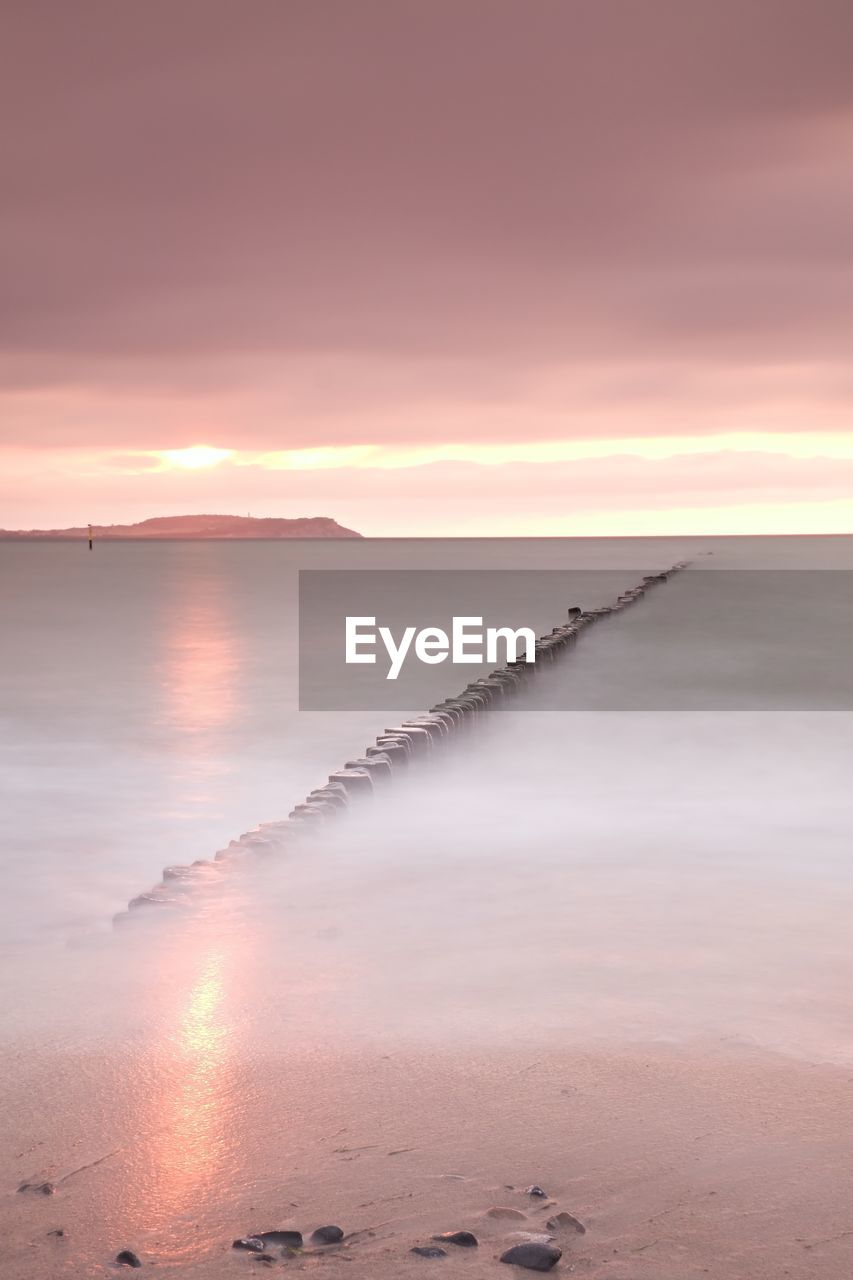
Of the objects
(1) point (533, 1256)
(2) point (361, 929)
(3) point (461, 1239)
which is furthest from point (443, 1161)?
(2) point (361, 929)

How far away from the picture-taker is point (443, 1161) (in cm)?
360

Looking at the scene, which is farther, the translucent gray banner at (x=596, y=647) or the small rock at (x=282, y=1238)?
the translucent gray banner at (x=596, y=647)

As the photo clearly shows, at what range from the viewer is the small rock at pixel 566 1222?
10.6ft

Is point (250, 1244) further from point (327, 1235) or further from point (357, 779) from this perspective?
point (357, 779)

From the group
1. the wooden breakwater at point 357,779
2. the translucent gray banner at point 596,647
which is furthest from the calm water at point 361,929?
the translucent gray banner at point 596,647

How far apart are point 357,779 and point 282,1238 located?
20.0 feet

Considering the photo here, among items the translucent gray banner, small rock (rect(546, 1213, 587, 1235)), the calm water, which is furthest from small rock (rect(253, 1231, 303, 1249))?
the translucent gray banner

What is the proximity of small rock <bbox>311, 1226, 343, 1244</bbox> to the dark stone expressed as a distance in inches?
16.4

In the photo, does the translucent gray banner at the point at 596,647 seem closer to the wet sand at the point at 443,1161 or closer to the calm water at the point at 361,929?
the calm water at the point at 361,929

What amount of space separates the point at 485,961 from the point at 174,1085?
6.12 feet

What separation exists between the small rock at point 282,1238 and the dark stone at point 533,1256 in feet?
1.67

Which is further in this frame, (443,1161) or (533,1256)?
(443,1161)

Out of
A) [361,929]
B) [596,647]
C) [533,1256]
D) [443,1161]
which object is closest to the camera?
[533,1256]

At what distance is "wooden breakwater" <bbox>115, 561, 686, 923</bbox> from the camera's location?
22.2ft
